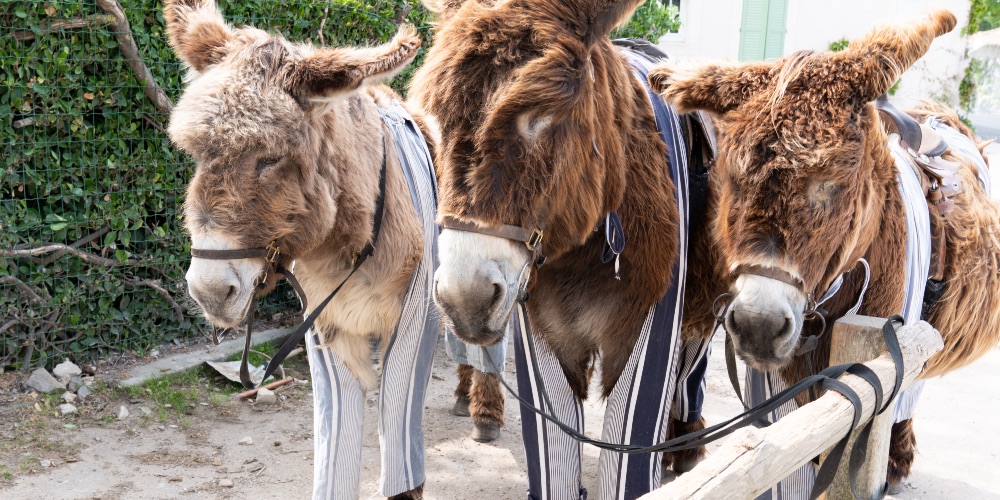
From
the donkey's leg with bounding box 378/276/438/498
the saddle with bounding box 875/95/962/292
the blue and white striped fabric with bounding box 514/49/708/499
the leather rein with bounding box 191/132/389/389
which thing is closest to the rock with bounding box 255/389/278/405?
the leather rein with bounding box 191/132/389/389

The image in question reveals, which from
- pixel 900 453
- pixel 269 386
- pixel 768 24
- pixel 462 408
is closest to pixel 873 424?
pixel 900 453

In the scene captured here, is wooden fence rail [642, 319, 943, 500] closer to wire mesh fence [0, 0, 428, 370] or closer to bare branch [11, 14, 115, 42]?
wire mesh fence [0, 0, 428, 370]

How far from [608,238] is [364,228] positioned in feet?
3.06

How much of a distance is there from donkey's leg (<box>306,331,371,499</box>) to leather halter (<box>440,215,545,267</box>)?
1.09 metres

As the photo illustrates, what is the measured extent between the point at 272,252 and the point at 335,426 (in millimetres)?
741

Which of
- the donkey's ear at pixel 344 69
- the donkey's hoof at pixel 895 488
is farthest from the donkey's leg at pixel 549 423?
the donkey's hoof at pixel 895 488

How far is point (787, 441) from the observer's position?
201 centimetres

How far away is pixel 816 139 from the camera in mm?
2182

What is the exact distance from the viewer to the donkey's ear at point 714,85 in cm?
241

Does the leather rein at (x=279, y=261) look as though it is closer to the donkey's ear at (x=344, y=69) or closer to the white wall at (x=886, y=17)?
the donkey's ear at (x=344, y=69)

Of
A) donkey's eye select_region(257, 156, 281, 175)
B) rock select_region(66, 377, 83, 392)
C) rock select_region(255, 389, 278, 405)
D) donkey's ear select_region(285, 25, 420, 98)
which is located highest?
donkey's ear select_region(285, 25, 420, 98)

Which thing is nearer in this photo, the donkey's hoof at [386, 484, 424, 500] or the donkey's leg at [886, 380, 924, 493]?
the donkey's hoof at [386, 484, 424, 500]

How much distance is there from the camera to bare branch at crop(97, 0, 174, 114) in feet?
15.0

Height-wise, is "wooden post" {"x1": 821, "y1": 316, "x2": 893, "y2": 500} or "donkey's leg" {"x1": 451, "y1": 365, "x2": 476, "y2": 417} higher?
"wooden post" {"x1": 821, "y1": 316, "x2": 893, "y2": 500}
